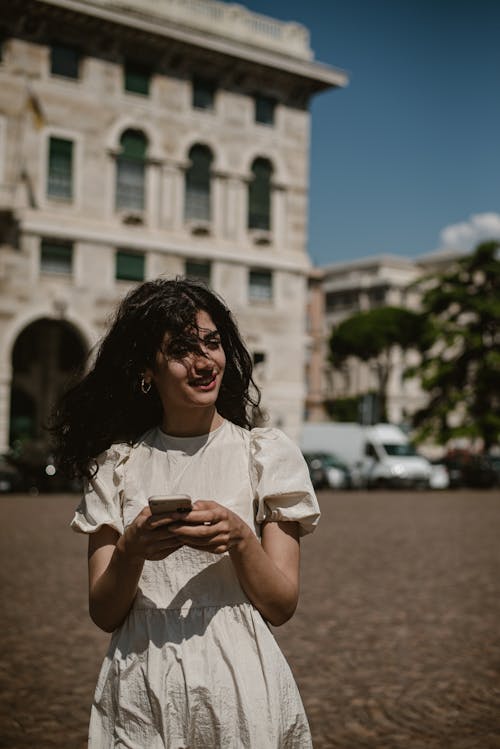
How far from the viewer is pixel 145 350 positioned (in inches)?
106

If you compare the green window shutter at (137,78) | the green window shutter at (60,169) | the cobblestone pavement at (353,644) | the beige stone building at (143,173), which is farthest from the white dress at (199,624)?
the green window shutter at (137,78)

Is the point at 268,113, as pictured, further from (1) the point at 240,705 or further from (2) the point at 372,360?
(2) the point at 372,360

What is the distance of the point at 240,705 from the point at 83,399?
2.85ft

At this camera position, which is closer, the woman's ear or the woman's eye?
the woman's eye

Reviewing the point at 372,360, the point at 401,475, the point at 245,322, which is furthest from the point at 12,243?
the point at 372,360

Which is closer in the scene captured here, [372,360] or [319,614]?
[319,614]

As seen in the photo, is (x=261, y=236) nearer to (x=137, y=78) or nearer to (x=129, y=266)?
(x=129, y=266)

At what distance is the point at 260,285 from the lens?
40.3 metres

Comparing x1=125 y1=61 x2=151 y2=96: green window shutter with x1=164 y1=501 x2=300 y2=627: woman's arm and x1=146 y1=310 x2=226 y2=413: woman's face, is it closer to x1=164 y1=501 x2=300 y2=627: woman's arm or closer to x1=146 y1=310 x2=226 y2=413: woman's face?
x1=146 y1=310 x2=226 y2=413: woman's face

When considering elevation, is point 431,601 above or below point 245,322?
below

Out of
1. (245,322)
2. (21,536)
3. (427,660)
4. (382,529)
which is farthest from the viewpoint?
(245,322)

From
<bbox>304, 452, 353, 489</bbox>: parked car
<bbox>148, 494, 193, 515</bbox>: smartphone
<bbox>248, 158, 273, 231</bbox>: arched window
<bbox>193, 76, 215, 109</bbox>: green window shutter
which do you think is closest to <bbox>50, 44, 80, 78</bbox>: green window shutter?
<bbox>193, 76, 215, 109</bbox>: green window shutter

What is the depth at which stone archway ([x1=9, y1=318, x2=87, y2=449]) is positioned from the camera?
127ft

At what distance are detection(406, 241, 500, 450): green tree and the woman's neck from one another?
1679 inches
